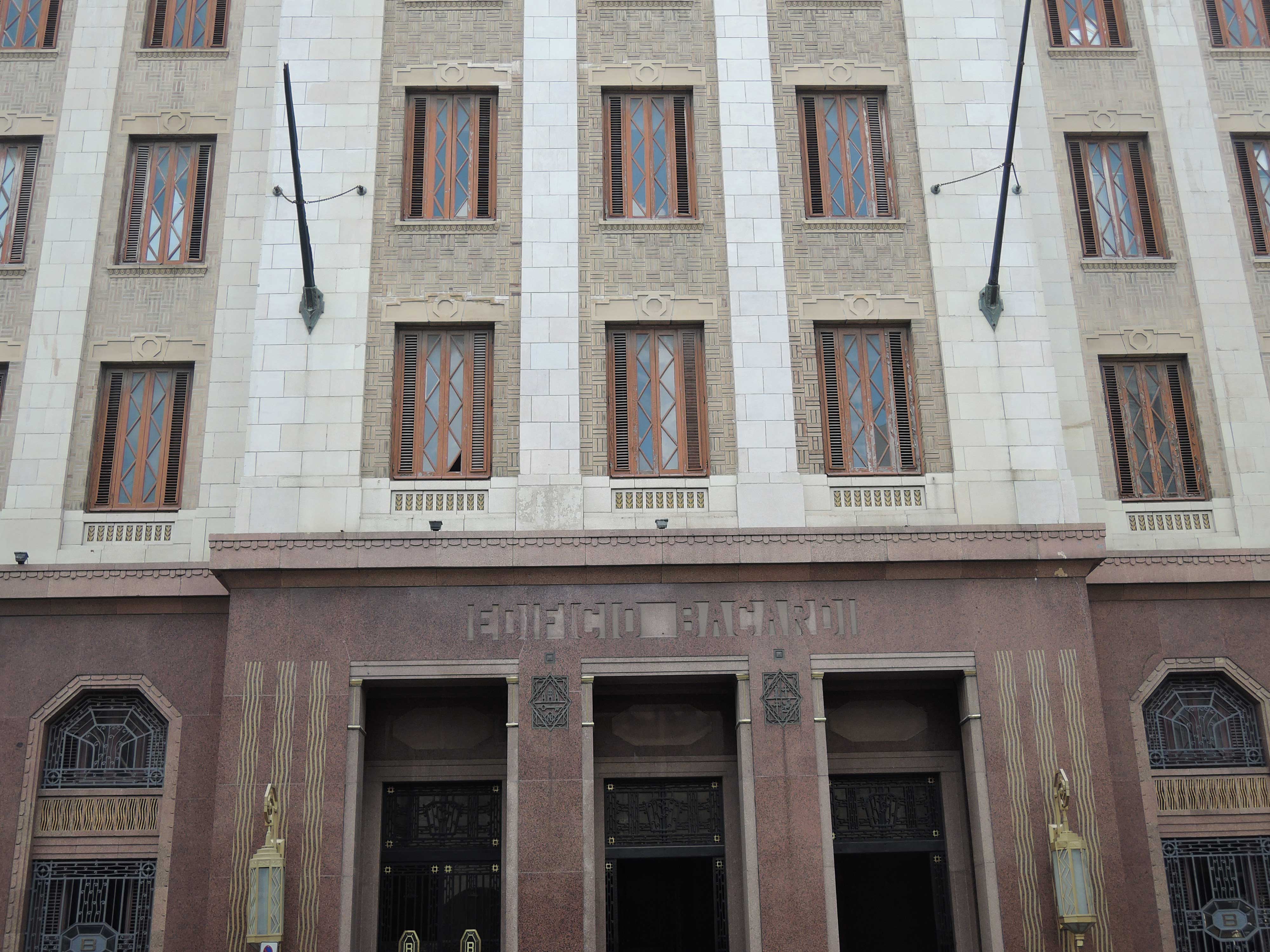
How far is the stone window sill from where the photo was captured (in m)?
20.7

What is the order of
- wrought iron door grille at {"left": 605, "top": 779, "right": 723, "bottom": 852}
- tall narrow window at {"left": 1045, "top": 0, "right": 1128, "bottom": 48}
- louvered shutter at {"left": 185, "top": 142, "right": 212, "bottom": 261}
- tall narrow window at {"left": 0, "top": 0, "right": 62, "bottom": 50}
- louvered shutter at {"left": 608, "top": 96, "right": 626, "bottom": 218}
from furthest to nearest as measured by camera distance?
tall narrow window at {"left": 1045, "top": 0, "right": 1128, "bottom": 48} → tall narrow window at {"left": 0, "top": 0, "right": 62, "bottom": 50} → louvered shutter at {"left": 185, "top": 142, "right": 212, "bottom": 261} → louvered shutter at {"left": 608, "top": 96, "right": 626, "bottom": 218} → wrought iron door grille at {"left": 605, "top": 779, "right": 723, "bottom": 852}

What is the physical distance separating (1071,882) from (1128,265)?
10.1 m

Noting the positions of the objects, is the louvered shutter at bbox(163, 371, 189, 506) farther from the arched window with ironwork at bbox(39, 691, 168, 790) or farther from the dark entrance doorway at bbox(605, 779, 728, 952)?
the dark entrance doorway at bbox(605, 779, 728, 952)

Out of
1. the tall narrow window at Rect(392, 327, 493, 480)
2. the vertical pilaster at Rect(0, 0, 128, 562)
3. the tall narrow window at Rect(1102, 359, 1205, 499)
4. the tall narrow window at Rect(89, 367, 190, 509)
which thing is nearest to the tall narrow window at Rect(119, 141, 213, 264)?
the vertical pilaster at Rect(0, 0, 128, 562)

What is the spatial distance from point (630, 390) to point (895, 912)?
8.57 metres

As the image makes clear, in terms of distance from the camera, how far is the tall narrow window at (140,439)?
19234 mm

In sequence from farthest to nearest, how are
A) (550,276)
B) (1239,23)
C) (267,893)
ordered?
(1239,23)
(550,276)
(267,893)

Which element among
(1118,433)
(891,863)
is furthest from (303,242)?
(1118,433)

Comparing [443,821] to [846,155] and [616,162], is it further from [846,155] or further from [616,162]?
[846,155]

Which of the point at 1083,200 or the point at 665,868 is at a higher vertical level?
the point at 1083,200

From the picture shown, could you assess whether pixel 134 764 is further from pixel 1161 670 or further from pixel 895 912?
pixel 1161 670

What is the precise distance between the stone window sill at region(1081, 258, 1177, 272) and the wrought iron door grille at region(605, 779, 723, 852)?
1044 centimetres

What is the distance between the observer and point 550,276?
19.1 meters

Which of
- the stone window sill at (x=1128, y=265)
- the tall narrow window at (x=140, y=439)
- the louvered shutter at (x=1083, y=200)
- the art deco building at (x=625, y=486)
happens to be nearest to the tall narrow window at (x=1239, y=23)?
the art deco building at (x=625, y=486)
